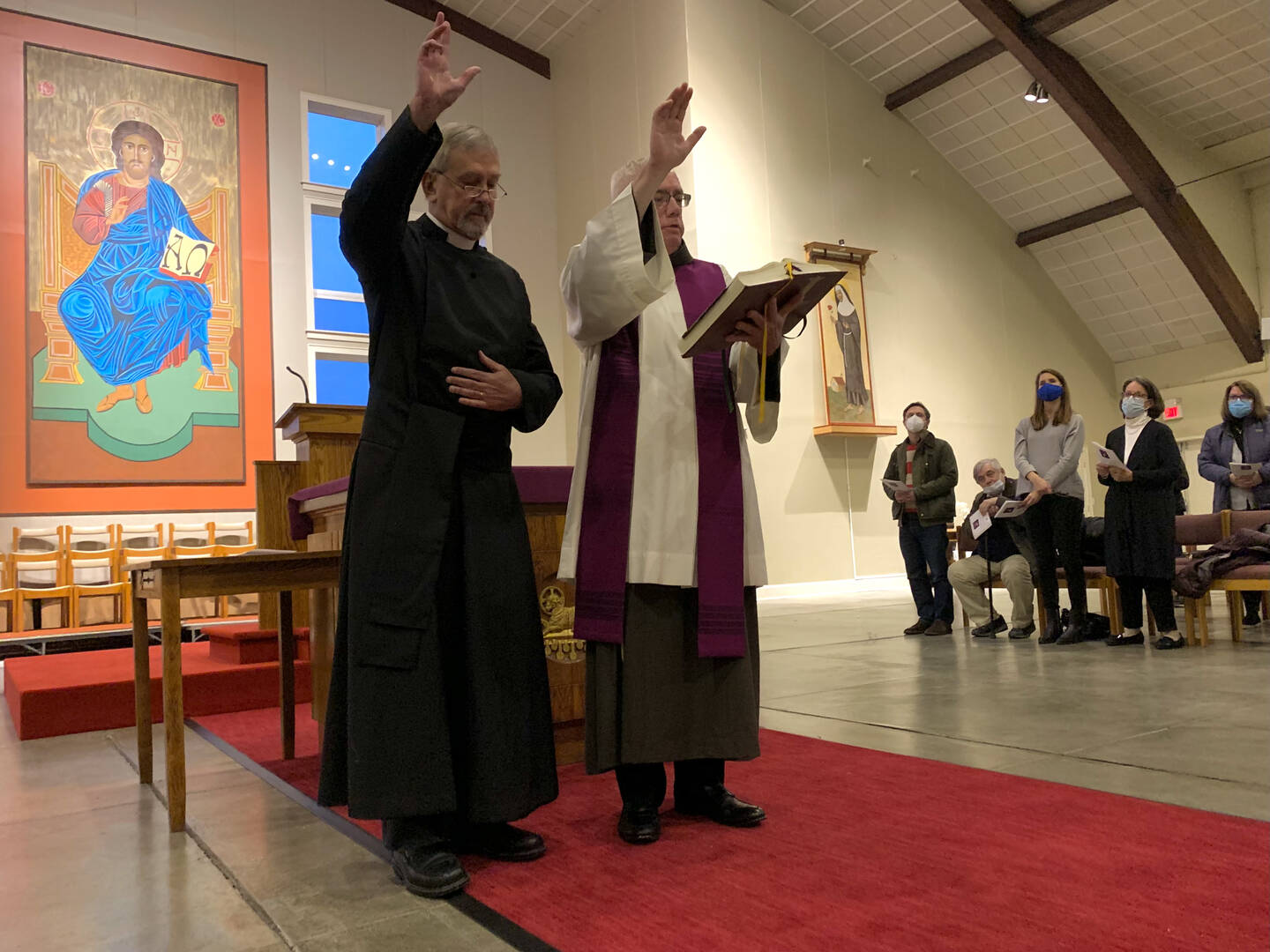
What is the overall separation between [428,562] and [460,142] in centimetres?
86

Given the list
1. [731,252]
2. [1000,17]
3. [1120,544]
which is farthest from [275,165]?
[1120,544]

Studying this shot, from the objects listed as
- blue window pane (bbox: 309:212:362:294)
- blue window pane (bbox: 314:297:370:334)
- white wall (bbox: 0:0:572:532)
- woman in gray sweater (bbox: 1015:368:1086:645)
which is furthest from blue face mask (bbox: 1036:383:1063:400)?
blue window pane (bbox: 309:212:362:294)

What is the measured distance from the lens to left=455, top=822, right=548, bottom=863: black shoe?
2041mm

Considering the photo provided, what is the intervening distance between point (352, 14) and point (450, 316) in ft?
34.5

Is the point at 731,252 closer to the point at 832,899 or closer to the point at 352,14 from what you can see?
the point at 352,14

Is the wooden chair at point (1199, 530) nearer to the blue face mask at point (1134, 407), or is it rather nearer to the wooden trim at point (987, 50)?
the blue face mask at point (1134, 407)

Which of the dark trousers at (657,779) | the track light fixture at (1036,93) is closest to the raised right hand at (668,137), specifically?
the dark trousers at (657,779)

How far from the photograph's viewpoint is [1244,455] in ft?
21.2

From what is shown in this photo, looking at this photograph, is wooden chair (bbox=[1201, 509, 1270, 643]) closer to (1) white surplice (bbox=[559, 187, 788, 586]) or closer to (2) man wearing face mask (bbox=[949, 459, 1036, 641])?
(2) man wearing face mask (bbox=[949, 459, 1036, 641])

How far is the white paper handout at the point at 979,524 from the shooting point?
5.75 m

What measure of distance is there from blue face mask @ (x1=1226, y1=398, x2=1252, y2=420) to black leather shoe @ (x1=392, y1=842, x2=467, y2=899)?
6228 millimetres

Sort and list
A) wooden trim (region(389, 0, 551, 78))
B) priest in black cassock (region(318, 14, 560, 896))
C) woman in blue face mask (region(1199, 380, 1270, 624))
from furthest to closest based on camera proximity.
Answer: wooden trim (region(389, 0, 551, 78)) < woman in blue face mask (region(1199, 380, 1270, 624)) < priest in black cassock (region(318, 14, 560, 896))

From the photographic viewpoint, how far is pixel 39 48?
905 centimetres

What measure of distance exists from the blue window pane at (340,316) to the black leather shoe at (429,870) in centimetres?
928
